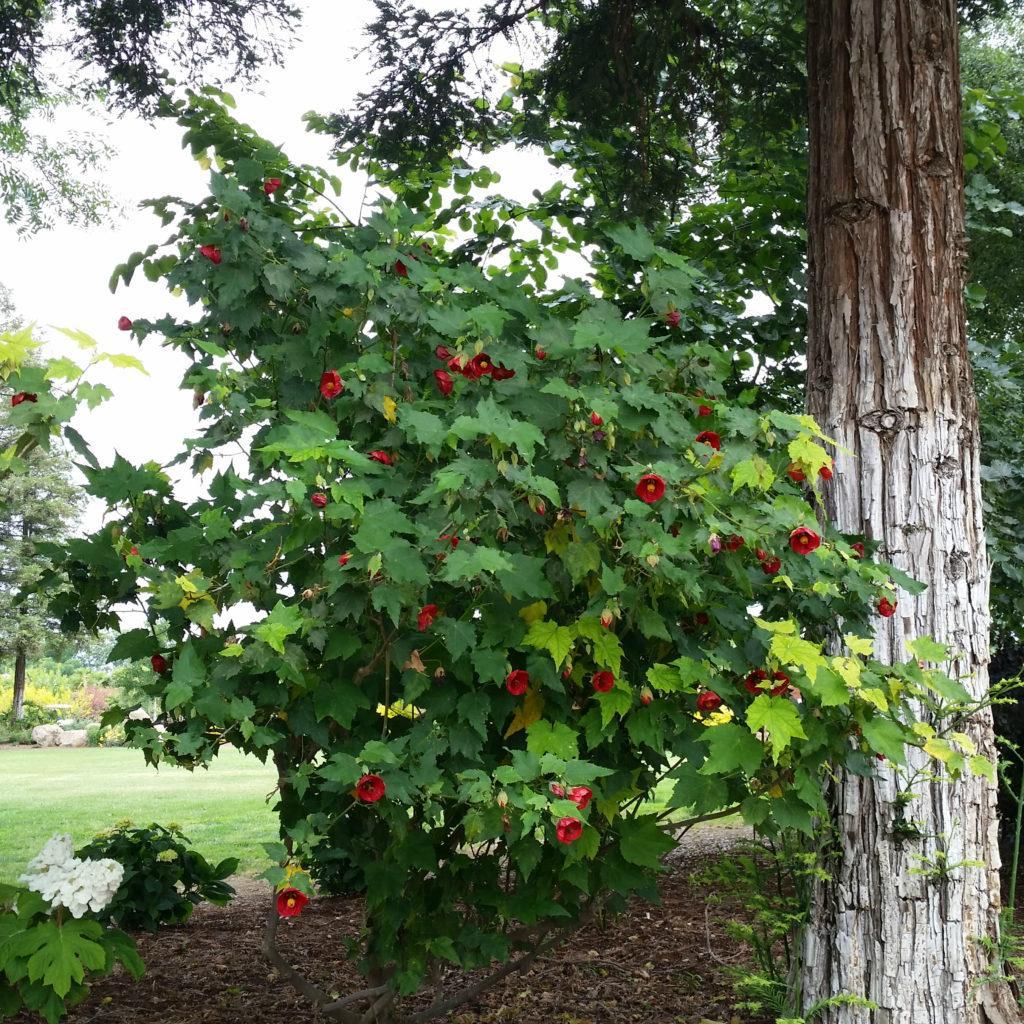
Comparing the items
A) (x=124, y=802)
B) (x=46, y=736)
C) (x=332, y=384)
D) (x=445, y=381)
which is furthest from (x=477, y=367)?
(x=46, y=736)

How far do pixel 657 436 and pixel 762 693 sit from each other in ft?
2.25

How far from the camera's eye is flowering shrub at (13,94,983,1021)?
7.64ft

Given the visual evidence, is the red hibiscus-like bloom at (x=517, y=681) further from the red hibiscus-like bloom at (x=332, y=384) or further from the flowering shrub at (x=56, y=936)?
the flowering shrub at (x=56, y=936)

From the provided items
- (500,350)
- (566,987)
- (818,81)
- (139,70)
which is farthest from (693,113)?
(566,987)

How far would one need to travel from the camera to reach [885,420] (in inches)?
120

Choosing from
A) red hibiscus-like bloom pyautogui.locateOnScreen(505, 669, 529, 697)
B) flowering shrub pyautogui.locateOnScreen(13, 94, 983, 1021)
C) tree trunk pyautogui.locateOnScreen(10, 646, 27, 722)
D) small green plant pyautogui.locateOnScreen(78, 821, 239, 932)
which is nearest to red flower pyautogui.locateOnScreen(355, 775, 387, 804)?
flowering shrub pyautogui.locateOnScreen(13, 94, 983, 1021)

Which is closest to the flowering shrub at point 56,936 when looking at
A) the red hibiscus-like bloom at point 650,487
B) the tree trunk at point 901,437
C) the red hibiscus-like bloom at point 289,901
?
the red hibiscus-like bloom at point 289,901

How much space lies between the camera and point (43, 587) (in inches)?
116

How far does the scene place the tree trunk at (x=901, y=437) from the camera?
2.85 metres

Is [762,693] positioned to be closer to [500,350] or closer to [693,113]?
[500,350]

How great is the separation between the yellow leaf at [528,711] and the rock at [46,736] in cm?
1843

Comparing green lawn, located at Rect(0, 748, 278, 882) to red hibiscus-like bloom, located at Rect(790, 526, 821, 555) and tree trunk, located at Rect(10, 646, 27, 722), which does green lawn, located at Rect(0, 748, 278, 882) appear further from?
tree trunk, located at Rect(10, 646, 27, 722)

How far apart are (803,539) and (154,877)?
402cm

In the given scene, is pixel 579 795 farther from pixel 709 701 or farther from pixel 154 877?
pixel 154 877
